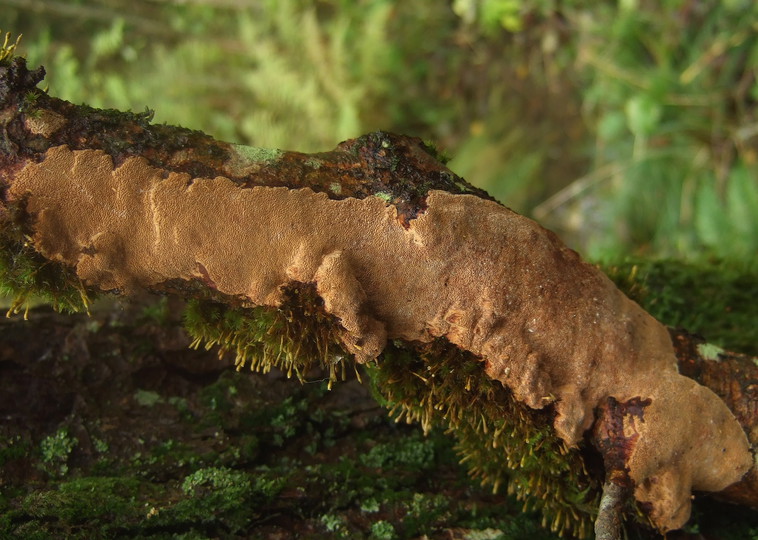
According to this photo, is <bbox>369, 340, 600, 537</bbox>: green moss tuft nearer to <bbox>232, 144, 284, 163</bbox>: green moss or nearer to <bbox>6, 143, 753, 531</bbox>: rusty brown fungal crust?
<bbox>6, 143, 753, 531</bbox>: rusty brown fungal crust

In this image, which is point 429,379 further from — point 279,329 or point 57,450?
point 57,450

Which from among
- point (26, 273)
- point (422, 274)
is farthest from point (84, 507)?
point (422, 274)

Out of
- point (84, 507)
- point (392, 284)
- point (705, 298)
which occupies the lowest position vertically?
point (84, 507)

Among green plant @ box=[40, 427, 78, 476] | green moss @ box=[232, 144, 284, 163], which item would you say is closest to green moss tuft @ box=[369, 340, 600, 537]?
green moss @ box=[232, 144, 284, 163]

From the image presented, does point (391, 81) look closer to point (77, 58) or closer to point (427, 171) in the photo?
point (77, 58)

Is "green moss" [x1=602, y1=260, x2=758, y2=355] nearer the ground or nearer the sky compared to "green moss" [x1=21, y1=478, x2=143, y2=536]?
nearer the sky

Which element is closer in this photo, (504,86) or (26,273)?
(26,273)

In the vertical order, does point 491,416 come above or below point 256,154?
below

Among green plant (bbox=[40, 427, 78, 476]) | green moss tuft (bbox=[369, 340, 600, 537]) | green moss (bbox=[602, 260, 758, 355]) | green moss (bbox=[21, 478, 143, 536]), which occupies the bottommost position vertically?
green moss (bbox=[21, 478, 143, 536])
